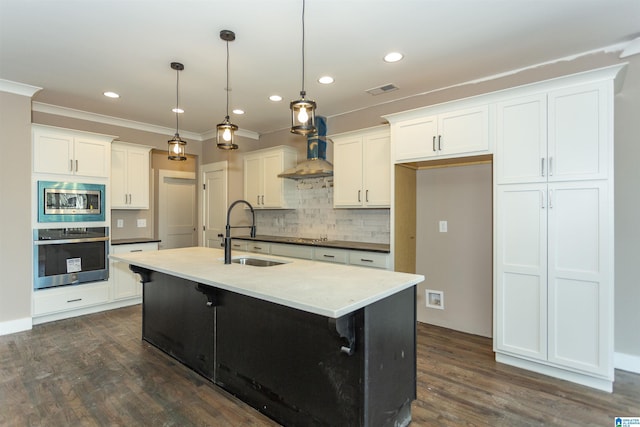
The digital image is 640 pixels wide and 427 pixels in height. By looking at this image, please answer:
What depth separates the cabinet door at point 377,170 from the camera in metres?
3.88

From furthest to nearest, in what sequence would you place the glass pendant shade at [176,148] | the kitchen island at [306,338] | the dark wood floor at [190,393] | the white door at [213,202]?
the white door at [213,202], the glass pendant shade at [176,148], the dark wood floor at [190,393], the kitchen island at [306,338]

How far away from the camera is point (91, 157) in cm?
431

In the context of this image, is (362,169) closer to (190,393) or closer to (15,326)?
(190,393)

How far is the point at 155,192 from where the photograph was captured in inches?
241

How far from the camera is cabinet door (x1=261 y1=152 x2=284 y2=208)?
510cm

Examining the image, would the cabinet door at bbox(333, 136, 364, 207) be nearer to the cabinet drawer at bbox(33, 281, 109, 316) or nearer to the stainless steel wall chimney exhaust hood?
the stainless steel wall chimney exhaust hood

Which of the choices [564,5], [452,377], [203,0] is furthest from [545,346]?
[203,0]

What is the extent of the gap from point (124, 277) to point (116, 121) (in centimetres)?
232

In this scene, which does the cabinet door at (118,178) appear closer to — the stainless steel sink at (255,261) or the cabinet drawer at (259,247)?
the cabinet drawer at (259,247)

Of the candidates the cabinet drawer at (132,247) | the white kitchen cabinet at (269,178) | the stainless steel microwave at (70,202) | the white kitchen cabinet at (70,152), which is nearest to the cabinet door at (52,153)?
the white kitchen cabinet at (70,152)

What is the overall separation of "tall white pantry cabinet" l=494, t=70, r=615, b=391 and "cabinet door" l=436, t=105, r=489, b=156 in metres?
0.13

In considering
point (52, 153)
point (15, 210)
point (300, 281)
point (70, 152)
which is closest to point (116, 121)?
point (70, 152)

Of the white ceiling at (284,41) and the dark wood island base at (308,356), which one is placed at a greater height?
the white ceiling at (284,41)

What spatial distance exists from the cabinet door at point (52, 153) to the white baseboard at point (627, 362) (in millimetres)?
6077
